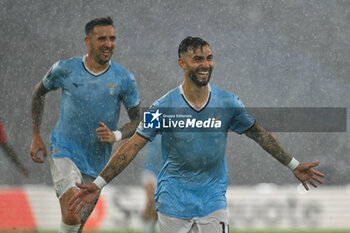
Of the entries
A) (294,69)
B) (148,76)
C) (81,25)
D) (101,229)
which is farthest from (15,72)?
(101,229)

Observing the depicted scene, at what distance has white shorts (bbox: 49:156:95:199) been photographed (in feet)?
19.7

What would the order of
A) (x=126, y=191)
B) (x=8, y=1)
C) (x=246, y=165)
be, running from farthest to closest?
(x=8, y=1), (x=246, y=165), (x=126, y=191)

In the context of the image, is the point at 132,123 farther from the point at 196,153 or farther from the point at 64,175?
the point at 196,153

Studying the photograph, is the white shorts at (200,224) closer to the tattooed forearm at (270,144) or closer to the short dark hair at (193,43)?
the tattooed forearm at (270,144)

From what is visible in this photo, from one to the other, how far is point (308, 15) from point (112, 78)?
24.3 meters

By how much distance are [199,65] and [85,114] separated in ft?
5.01

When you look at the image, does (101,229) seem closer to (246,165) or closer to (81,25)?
(246,165)

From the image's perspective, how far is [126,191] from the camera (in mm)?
16734

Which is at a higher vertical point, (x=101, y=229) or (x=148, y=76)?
(x=148, y=76)

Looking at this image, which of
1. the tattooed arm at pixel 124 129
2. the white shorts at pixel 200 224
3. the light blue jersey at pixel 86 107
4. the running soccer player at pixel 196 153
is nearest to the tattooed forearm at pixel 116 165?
the running soccer player at pixel 196 153

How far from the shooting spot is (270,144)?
5246 mm

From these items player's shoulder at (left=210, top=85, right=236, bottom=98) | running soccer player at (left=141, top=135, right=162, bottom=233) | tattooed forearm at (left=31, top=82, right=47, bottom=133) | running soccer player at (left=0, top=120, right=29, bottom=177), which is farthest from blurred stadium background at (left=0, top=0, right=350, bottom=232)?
player's shoulder at (left=210, top=85, right=236, bottom=98)

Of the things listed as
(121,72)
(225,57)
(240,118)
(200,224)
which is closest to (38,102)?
(121,72)

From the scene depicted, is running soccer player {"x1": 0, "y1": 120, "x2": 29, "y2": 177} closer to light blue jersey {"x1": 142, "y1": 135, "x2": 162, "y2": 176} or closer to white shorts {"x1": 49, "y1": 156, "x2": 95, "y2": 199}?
white shorts {"x1": 49, "y1": 156, "x2": 95, "y2": 199}
